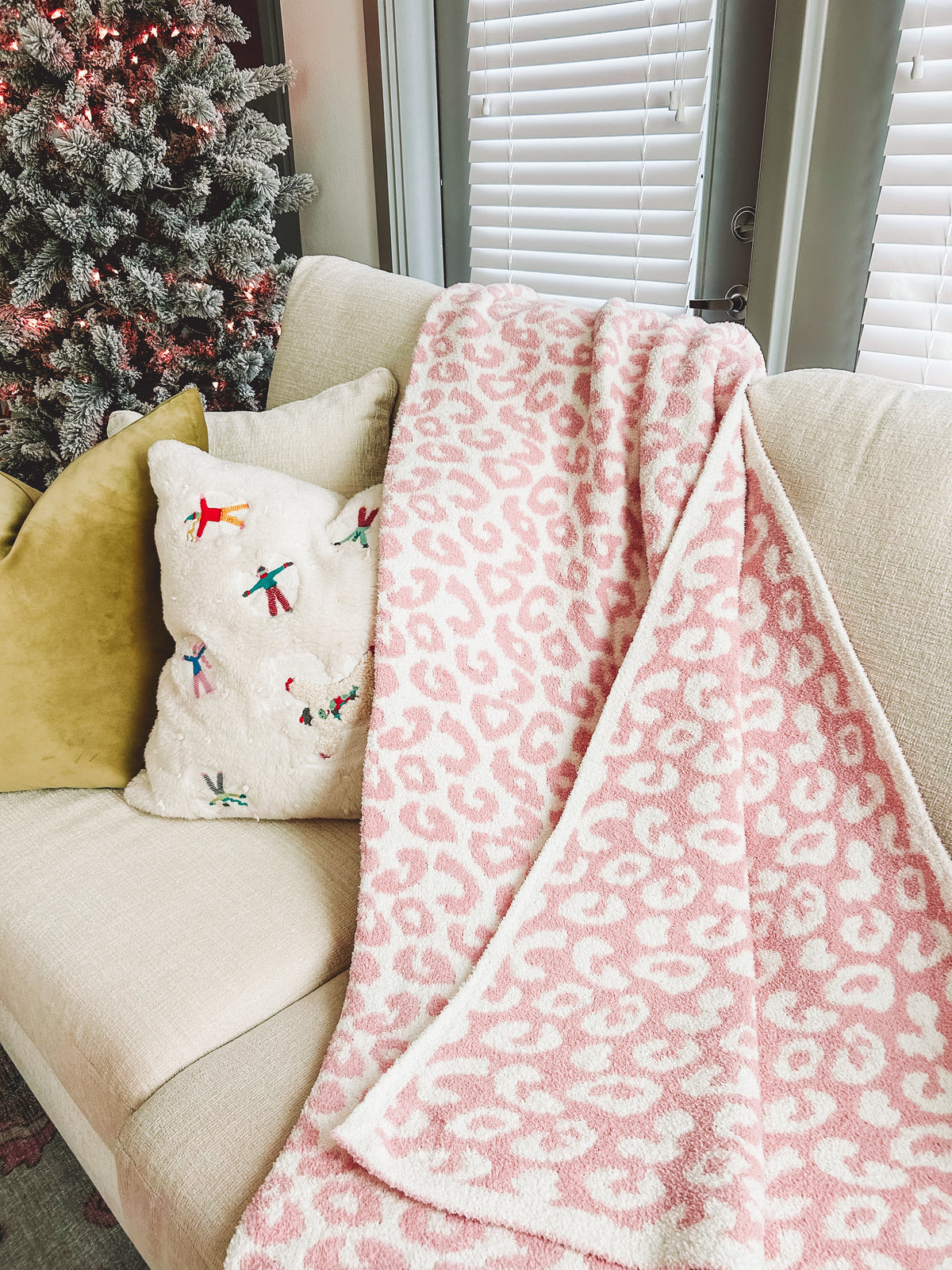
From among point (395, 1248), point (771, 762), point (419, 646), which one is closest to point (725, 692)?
point (771, 762)

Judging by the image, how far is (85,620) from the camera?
1.17 metres

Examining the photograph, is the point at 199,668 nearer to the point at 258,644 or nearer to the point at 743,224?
the point at 258,644

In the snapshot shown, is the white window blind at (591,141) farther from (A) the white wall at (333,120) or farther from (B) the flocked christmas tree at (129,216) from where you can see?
(B) the flocked christmas tree at (129,216)

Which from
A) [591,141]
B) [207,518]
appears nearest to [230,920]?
[207,518]

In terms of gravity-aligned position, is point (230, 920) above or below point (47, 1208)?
above

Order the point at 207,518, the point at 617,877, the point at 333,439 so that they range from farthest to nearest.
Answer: the point at 333,439
the point at 207,518
the point at 617,877

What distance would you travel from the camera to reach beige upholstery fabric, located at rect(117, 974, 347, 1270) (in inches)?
28.8

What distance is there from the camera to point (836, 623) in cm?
90

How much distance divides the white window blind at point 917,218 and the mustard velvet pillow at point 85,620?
3.67 feet

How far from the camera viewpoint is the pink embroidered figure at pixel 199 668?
3.61 ft

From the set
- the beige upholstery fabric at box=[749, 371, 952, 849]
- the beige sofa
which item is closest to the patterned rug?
the beige sofa

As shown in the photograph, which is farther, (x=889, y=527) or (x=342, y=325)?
(x=342, y=325)

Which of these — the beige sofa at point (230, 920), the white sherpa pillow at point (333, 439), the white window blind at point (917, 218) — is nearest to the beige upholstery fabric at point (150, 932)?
the beige sofa at point (230, 920)

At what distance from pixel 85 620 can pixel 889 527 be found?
38.8 inches
